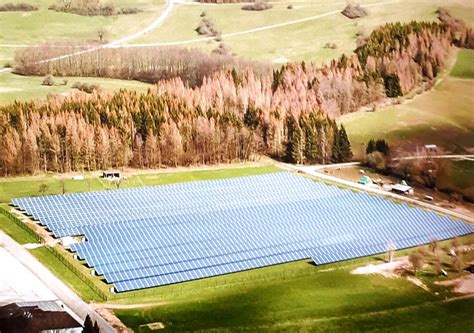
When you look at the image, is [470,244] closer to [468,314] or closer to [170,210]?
[468,314]

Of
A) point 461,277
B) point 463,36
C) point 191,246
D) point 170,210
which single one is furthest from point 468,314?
point 463,36

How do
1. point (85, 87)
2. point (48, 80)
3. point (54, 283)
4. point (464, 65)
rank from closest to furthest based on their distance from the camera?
1. point (54, 283)
2. point (48, 80)
3. point (85, 87)
4. point (464, 65)

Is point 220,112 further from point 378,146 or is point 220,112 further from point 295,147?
point 378,146

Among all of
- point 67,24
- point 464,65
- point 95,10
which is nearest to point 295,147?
point 464,65

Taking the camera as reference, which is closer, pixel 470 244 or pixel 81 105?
pixel 470 244

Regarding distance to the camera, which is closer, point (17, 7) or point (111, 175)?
point (111, 175)

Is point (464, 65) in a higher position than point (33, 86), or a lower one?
higher
